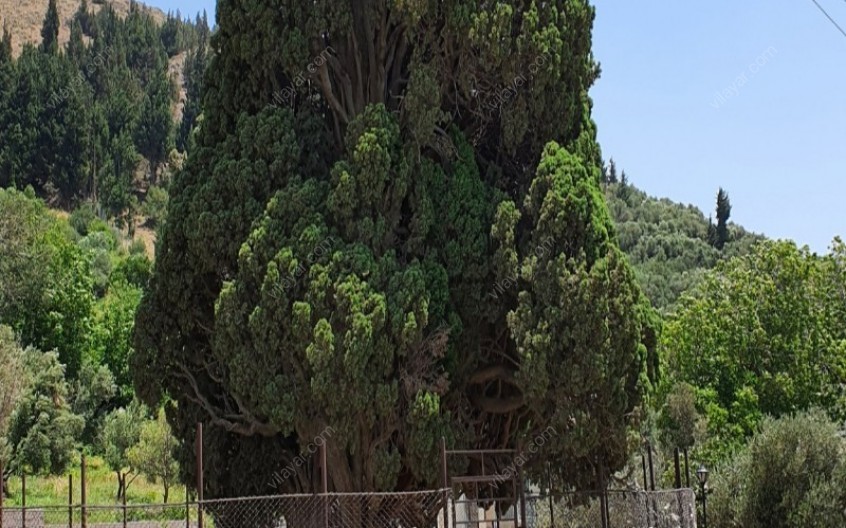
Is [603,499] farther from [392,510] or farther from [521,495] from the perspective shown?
[392,510]

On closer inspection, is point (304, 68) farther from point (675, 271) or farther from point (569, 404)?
point (675, 271)

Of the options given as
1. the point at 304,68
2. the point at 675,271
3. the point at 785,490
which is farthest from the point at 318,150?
the point at 675,271

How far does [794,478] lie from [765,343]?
37.1ft

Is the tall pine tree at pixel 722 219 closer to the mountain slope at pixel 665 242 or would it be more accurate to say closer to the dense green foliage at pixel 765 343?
the mountain slope at pixel 665 242

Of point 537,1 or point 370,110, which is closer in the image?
point 370,110

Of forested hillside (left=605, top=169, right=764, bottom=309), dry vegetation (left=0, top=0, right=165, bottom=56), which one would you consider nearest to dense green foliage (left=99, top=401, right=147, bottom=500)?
forested hillside (left=605, top=169, right=764, bottom=309)

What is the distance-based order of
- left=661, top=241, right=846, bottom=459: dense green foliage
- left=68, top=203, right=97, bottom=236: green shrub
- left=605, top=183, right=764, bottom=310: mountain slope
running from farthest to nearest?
left=68, top=203, right=97, bottom=236: green shrub < left=605, top=183, right=764, bottom=310: mountain slope < left=661, top=241, right=846, bottom=459: dense green foliage

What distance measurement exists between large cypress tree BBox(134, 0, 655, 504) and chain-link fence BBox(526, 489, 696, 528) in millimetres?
567

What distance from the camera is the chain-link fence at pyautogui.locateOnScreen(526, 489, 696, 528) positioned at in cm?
1756

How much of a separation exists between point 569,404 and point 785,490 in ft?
25.4

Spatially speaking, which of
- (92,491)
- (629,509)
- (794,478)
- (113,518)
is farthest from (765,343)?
(92,491)

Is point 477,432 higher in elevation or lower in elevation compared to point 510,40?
lower

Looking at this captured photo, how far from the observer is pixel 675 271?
3125 inches

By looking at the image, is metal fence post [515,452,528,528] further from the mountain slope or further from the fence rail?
the mountain slope
